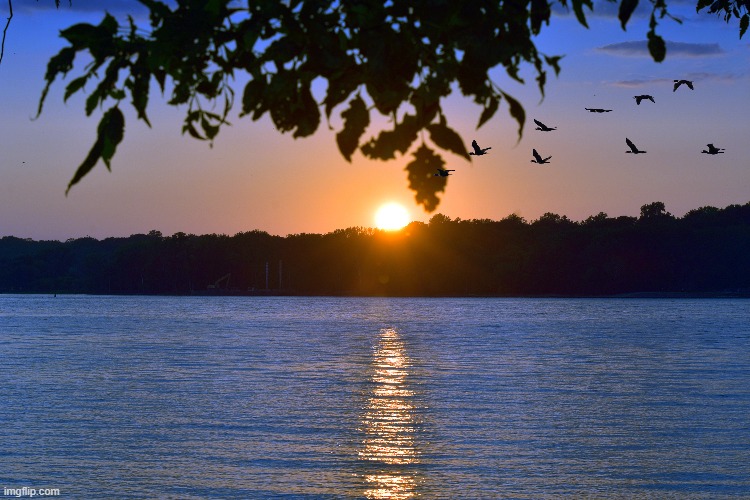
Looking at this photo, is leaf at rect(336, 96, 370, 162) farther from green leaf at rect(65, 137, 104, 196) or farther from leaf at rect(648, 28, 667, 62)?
leaf at rect(648, 28, 667, 62)

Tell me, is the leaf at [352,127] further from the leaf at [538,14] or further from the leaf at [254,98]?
the leaf at [538,14]

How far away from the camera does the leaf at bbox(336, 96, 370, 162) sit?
415cm

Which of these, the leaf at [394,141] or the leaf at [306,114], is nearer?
the leaf at [394,141]

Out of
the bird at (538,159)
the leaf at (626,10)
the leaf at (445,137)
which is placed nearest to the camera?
the leaf at (445,137)

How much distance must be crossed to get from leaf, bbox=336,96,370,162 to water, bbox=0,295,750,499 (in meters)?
17.7

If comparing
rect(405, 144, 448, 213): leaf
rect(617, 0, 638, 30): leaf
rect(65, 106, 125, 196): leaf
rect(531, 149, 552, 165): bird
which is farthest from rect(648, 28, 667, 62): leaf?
rect(531, 149, 552, 165): bird

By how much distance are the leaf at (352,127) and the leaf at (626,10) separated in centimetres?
125

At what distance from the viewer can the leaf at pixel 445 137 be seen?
3.97 metres

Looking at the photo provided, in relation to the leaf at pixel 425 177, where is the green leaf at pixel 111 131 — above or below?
above

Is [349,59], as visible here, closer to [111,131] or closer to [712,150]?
[111,131]

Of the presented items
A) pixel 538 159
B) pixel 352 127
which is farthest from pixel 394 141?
pixel 538 159

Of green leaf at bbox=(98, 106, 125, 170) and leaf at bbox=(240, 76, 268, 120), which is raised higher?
leaf at bbox=(240, 76, 268, 120)

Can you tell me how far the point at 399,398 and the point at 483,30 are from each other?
120 ft

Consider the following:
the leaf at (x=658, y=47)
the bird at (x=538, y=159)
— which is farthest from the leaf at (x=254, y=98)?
the bird at (x=538, y=159)
